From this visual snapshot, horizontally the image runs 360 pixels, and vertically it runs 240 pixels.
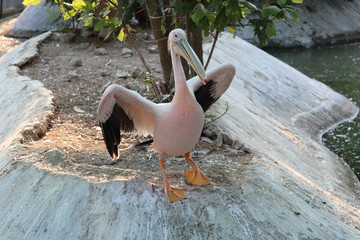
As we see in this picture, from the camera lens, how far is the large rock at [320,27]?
1567cm

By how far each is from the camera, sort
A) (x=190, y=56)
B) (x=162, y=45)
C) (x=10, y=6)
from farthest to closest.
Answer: (x=10, y=6), (x=162, y=45), (x=190, y=56)

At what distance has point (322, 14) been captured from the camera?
16.7 metres

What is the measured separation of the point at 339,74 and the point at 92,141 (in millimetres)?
8639

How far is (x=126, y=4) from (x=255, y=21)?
1161 mm

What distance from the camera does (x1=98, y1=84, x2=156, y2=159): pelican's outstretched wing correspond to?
11.8 feet

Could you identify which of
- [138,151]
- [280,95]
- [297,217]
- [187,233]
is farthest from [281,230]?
[280,95]

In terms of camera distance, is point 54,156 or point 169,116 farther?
point 54,156

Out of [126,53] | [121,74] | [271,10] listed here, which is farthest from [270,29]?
[126,53]

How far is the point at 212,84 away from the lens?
4.20 meters

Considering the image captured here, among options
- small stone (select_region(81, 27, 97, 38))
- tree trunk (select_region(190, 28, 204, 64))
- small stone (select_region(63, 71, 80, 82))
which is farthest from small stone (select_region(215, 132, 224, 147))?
small stone (select_region(81, 27, 97, 38))

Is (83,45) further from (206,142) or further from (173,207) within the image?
(173,207)

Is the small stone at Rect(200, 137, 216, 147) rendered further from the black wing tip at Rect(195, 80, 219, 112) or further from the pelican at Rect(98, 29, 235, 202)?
the pelican at Rect(98, 29, 235, 202)

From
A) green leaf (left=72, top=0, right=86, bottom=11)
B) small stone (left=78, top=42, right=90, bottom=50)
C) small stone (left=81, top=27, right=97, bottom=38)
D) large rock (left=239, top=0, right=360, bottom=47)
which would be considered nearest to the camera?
green leaf (left=72, top=0, right=86, bottom=11)

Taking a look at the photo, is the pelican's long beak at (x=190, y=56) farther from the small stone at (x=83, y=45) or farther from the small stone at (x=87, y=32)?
the small stone at (x=87, y=32)
